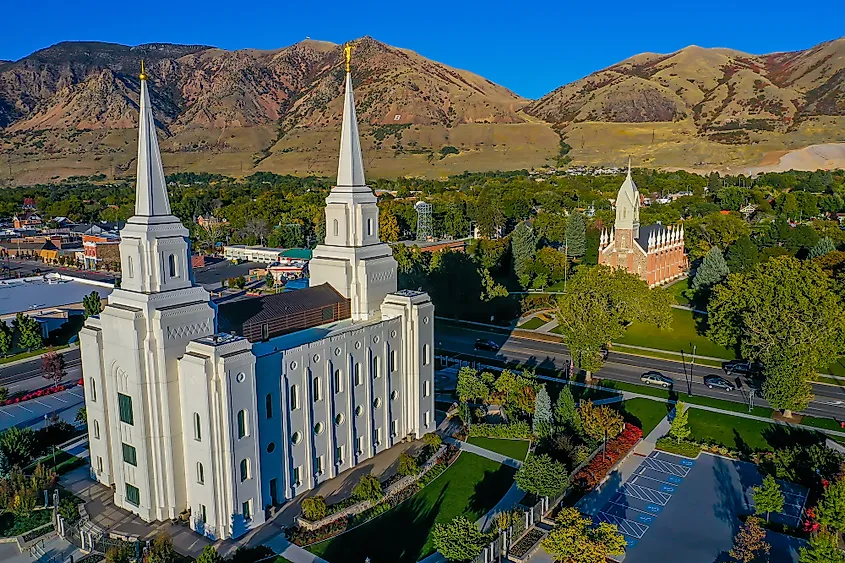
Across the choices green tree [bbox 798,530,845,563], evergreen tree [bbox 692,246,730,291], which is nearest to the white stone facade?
green tree [bbox 798,530,845,563]

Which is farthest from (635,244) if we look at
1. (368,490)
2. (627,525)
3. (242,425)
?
(242,425)

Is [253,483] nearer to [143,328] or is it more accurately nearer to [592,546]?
[143,328]

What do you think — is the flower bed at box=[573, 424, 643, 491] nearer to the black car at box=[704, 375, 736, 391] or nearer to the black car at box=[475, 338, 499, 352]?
the black car at box=[704, 375, 736, 391]

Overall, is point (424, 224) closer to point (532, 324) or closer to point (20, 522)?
point (532, 324)

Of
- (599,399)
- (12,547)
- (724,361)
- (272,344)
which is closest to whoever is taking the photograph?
(12,547)

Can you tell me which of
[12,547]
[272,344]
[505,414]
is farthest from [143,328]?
[505,414]

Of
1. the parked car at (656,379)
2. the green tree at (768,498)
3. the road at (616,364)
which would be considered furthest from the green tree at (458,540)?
the road at (616,364)
